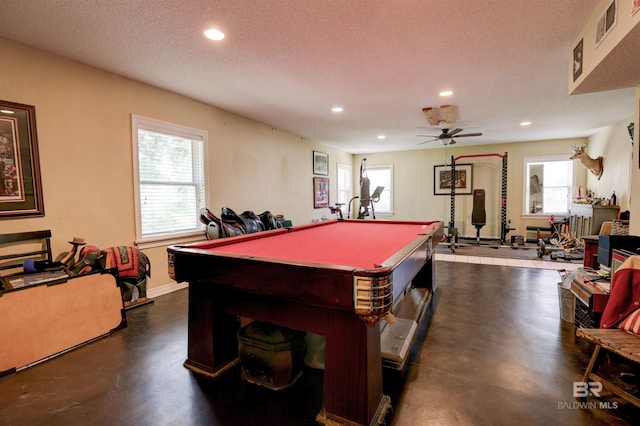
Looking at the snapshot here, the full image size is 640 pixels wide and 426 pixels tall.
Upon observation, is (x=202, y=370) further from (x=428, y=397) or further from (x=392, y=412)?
(x=428, y=397)

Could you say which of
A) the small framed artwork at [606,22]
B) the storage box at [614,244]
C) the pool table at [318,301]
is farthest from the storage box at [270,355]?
the small framed artwork at [606,22]

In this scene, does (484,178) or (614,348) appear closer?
(614,348)

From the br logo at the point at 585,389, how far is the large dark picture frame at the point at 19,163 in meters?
4.35

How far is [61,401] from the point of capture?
1710mm

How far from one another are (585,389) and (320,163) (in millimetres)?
6248

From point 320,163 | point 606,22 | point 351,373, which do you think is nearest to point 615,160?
point 606,22

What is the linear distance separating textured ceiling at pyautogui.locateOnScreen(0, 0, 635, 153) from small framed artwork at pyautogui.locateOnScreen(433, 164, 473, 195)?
3.46 m

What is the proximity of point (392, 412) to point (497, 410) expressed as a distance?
582 millimetres

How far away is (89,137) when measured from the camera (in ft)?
9.83

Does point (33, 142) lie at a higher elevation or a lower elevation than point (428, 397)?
higher

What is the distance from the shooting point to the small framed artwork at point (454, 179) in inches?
316

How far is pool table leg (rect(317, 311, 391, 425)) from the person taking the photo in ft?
4.52

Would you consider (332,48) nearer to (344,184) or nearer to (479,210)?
(479,210)

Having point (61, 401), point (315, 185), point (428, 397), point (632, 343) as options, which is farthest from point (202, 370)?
point (315, 185)
